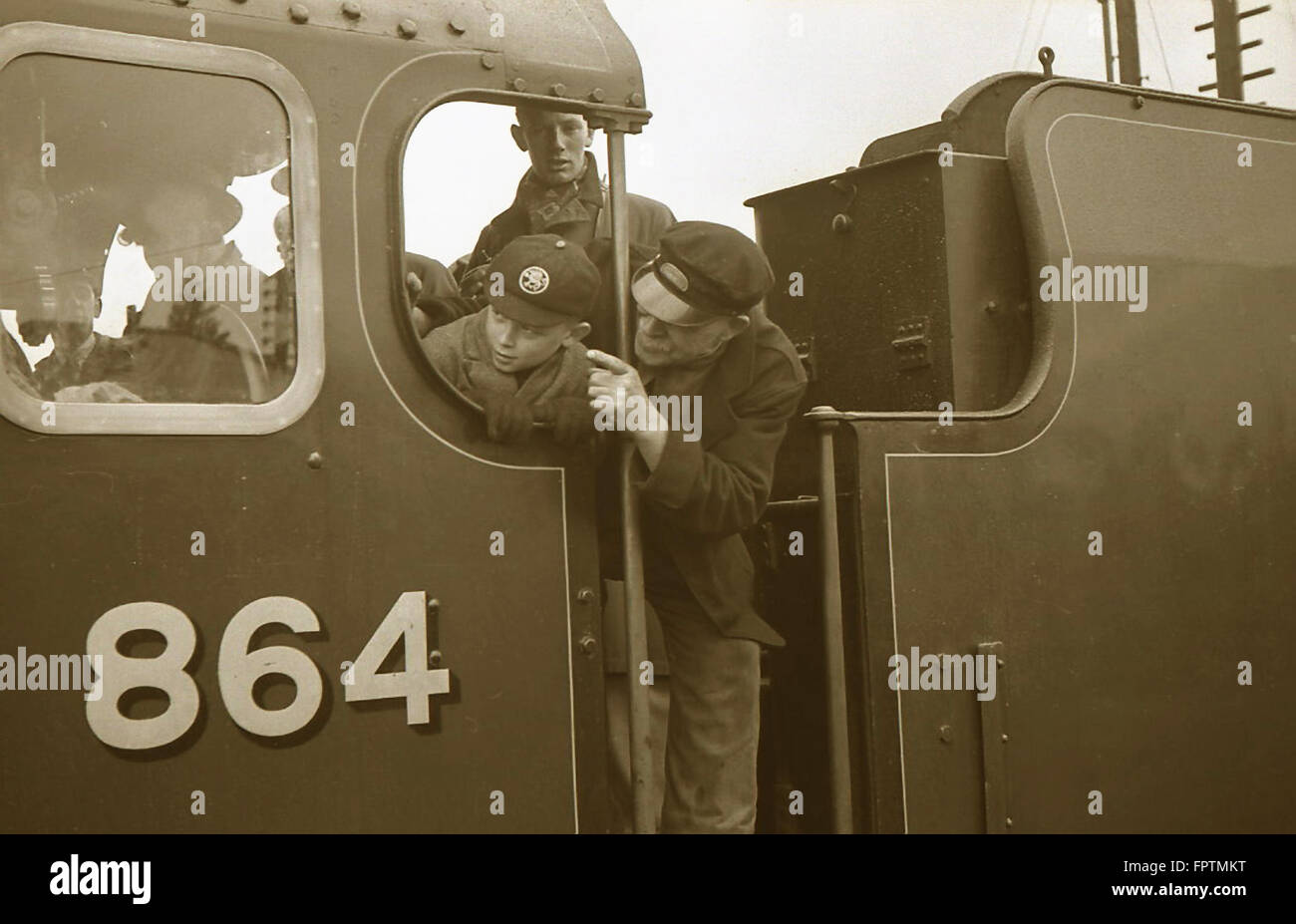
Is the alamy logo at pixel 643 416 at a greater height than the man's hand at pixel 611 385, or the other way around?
the man's hand at pixel 611 385

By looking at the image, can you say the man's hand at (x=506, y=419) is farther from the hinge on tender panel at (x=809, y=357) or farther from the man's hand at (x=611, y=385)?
the hinge on tender panel at (x=809, y=357)

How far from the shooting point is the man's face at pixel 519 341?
272cm

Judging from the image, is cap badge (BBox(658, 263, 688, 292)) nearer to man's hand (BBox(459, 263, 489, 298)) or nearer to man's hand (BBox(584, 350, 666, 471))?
man's hand (BBox(584, 350, 666, 471))

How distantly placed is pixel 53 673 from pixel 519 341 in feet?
3.19

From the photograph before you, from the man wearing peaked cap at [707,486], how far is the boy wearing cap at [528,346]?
83 mm

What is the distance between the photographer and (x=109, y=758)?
2389 millimetres

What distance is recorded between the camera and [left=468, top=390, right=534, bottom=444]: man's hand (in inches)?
106

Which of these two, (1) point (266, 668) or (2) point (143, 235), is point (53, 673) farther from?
(2) point (143, 235)

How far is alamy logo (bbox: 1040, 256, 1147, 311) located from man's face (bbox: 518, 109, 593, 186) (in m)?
1.15

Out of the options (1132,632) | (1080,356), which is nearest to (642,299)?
(1080,356)

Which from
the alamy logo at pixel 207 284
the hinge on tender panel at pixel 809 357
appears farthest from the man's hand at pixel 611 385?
the hinge on tender panel at pixel 809 357

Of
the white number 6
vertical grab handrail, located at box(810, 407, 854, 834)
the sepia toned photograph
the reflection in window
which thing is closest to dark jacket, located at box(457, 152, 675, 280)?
the sepia toned photograph
